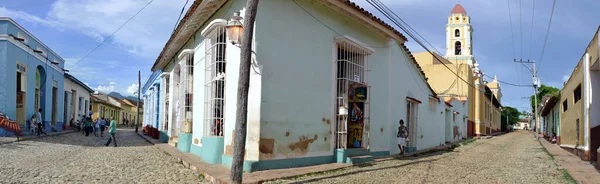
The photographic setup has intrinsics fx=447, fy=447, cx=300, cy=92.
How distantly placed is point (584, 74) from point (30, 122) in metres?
19.6

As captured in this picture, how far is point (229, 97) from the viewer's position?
330 inches

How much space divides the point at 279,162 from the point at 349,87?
3.04m

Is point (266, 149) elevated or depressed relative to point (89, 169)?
elevated

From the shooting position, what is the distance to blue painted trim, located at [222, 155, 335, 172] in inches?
299

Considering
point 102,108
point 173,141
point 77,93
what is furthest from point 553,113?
point 102,108

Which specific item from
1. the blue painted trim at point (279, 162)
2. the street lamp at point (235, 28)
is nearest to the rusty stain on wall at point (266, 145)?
the blue painted trim at point (279, 162)

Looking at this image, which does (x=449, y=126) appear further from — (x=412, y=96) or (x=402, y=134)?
(x=402, y=134)

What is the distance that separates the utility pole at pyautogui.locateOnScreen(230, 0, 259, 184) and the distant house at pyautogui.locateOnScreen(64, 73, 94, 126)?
24433 millimetres

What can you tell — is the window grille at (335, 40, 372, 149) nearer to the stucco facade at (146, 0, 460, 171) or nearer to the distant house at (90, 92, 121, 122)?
the stucco facade at (146, 0, 460, 171)

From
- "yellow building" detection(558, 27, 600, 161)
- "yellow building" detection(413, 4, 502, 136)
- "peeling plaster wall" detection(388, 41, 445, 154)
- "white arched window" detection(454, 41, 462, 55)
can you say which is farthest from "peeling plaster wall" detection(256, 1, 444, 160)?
"white arched window" detection(454, 41, 462, 55)

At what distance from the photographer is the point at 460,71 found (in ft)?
97.7

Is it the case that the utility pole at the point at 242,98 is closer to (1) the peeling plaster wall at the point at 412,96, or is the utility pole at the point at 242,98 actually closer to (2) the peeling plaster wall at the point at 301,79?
(2) the peeling plaster wall at the point at 301,79

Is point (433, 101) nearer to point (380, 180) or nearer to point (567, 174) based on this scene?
point (567, 174)

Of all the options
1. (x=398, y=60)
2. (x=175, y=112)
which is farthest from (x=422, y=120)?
(x=175, y=112)
